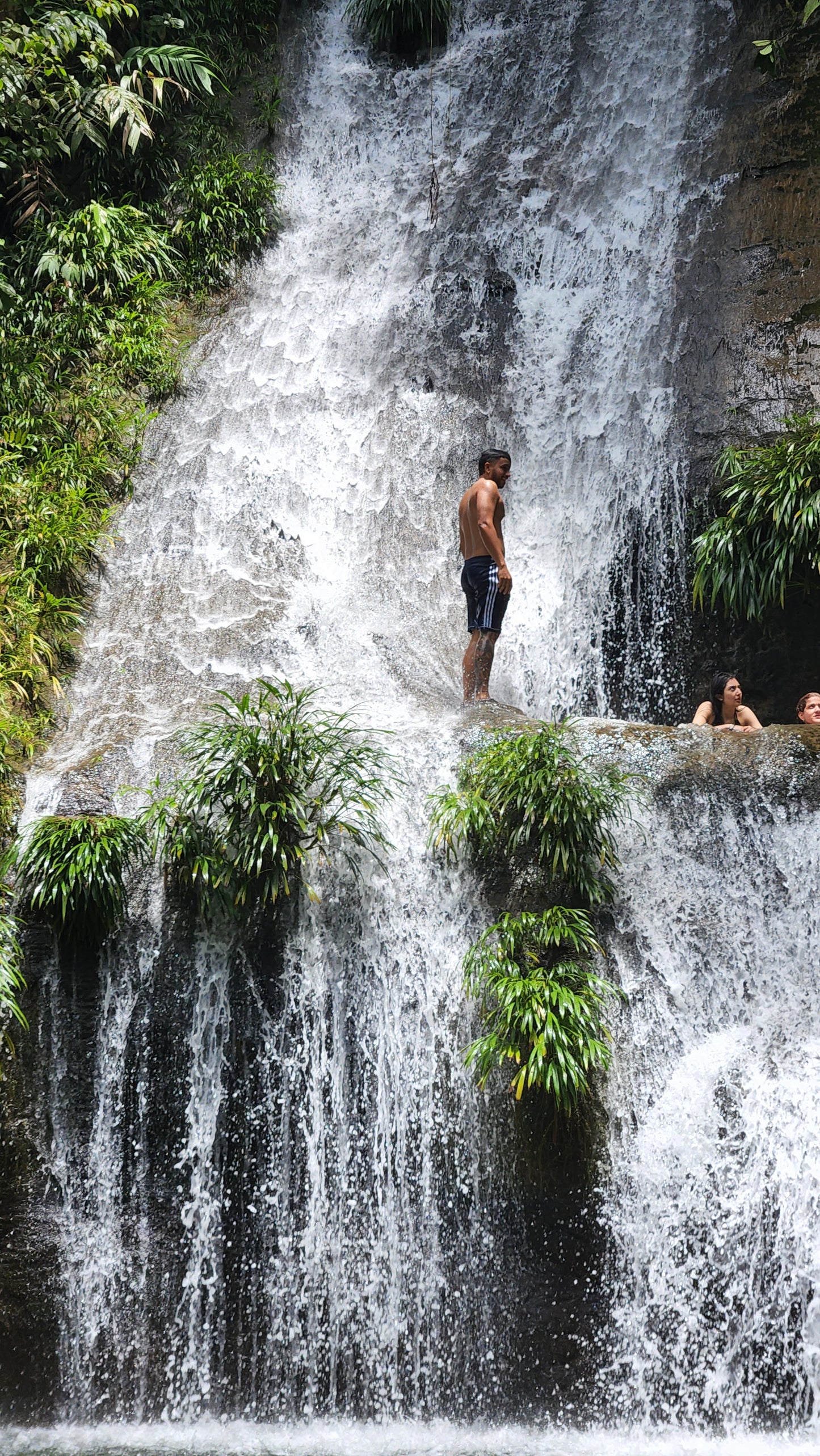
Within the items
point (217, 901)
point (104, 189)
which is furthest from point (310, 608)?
point (104, 189)

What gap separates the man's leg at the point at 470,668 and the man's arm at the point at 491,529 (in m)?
0.37

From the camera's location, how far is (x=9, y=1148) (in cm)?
608

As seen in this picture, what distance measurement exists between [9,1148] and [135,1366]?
1.28 metres

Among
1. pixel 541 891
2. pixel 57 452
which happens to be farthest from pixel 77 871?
pixel 57 452

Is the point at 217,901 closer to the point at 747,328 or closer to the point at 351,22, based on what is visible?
the point at 747,328

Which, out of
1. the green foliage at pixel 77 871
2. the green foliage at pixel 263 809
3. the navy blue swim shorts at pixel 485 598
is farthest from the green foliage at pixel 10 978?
the navy blue swim shorts at pixel 485 598

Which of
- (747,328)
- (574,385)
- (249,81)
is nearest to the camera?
(747,328)

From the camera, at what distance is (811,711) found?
7.56 m

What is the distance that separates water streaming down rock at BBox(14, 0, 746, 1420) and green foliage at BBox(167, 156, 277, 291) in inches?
12.5

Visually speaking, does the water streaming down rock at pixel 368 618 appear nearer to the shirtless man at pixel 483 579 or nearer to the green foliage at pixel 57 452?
the green foliage at pixel 57 452

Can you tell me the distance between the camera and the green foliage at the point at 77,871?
6.32 meters

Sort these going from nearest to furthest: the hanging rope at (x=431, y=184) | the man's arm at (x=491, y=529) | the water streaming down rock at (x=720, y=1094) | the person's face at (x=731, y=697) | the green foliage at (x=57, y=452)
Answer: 1. the water streaming down rock at (x=720, y=1094)
2. the person's face at (x=731, y=697)
3. the man's arm at (x=491, y=529)
4. the green foliage at (x=57, y=452)
5. the hanging rope at (x=431, y=184)

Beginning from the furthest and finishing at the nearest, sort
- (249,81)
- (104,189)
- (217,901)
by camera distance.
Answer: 1. (249,81)
2. (104,189)
3. (217,901)

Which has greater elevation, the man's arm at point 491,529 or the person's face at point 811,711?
the man's arm at point 491,529
